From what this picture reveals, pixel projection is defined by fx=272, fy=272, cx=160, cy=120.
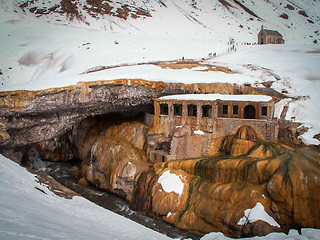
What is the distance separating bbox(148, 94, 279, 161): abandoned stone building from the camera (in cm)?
2292

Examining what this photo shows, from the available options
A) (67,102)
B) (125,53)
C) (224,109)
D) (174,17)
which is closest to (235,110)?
(224,109)

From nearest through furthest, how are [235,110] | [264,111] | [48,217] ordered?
[48,217]
[264,111]
[235,110]

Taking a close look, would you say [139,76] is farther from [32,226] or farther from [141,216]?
[32,226]

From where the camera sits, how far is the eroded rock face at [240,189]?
16516 mm

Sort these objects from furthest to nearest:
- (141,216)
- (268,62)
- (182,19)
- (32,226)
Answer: (182,19)
(268,62)
(141,216)
(32,226)

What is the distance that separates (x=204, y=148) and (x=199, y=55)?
26.7m

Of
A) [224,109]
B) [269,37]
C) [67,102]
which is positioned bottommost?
[224,109]

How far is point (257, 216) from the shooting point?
1675cm

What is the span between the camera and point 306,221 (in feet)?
52.5

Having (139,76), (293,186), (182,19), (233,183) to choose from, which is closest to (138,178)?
(233,183)

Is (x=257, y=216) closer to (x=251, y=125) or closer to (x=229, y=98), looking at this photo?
(x=251, y=125)

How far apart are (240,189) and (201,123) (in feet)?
25.5

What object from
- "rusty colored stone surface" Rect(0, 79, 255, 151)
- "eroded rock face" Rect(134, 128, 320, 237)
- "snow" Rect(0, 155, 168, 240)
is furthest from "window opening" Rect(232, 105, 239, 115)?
"snow" Rect(0, 155, 168, 240)

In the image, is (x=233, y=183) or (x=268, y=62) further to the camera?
(x=268, y=62)
